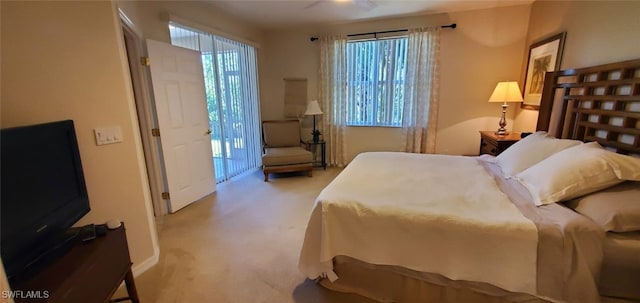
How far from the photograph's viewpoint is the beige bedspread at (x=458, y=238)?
124 cm

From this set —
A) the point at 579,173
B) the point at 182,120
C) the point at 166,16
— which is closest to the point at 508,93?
the point at 579,173

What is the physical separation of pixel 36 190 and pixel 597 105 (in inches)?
147

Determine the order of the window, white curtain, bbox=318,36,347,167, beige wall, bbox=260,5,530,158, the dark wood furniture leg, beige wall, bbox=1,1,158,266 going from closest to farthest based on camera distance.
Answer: beige wall, bbox=1,1,158,266 → the dark wood furniture leg → beige wall, bbox=260,5,530,158 → the window → white curtain, bbox=318,36,347,167

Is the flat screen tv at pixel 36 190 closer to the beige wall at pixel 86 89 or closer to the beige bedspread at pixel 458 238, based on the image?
the beige wall at pixel 86 89

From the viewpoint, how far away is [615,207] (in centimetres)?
127

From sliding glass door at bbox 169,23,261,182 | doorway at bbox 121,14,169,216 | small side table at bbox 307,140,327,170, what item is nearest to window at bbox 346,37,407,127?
small side table at bbox 307,140,327,170

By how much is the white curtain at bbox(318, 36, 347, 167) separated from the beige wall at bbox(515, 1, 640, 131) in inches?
102

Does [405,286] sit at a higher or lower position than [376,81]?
lower

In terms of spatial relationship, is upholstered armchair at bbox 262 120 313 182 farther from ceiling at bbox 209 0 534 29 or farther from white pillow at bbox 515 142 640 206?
white pillow at bbox 515 142 640 206

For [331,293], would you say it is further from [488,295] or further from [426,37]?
[426,37]

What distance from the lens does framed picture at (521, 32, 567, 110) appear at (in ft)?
9.05

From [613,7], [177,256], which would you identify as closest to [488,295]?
[177,256]

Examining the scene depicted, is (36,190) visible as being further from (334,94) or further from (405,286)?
(334,94)

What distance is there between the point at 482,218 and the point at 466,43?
3309 mm
